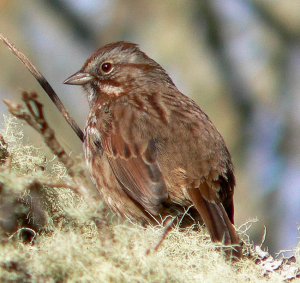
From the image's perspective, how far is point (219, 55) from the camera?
835 cm

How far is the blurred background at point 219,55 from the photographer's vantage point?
7.90 meters

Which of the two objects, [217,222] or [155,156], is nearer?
[217,222]

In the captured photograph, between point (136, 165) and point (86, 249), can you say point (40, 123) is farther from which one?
point (136, 165)

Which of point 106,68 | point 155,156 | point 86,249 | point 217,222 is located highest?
point 106,68

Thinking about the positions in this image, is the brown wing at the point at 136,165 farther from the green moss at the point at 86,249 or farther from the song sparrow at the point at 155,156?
the green moss at the point at 86,249

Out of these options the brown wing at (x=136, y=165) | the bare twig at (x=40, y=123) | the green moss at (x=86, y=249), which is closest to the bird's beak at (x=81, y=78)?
the brown wing at (x=136, y=165)

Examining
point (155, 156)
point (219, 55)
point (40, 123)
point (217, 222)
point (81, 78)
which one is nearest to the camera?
point (40, 123)

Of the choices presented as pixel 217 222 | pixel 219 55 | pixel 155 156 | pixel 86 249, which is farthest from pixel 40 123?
pixel 219 55

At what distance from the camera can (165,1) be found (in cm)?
890

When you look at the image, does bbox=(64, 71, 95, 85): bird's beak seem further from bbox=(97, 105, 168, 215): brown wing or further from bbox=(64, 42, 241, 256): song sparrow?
bbox=(97, 105, 168, 215): brown wing

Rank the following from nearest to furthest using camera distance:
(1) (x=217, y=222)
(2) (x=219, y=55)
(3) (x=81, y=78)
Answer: (1) (x=217, y=222) < (3) (x=81, y=78) < (2) (x=219, y=55)

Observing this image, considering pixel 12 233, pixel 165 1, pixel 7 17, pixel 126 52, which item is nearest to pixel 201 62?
pixel 165 1

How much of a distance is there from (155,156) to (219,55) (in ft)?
13.7

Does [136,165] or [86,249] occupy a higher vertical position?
[86,249]
